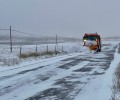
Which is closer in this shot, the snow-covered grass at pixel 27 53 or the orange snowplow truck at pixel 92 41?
the snow-covered grass at pixel 27 53

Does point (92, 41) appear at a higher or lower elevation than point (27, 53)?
higher

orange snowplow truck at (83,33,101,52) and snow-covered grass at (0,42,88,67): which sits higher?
orange snowplow truck at (83,33,101,52)

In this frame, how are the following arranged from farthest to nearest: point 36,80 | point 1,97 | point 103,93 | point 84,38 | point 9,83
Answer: point 84,38, point 36,80, point 9,83, point 103,93, point 1,97

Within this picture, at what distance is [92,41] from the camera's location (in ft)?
162

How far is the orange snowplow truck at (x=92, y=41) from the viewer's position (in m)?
48.4

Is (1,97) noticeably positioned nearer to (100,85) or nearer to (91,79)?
(100,85)

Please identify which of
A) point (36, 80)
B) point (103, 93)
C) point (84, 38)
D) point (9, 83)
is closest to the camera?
point (103, 93)

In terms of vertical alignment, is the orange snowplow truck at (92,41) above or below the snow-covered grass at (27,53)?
above

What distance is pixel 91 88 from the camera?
12.6m

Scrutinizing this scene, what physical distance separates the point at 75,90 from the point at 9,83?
279 centimetres

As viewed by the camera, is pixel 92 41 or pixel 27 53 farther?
pixel 92 41

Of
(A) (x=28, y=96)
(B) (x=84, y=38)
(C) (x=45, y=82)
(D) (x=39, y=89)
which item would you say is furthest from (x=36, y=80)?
A: (B) (x=84, y=38)

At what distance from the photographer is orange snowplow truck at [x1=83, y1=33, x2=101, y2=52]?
48.4 metres

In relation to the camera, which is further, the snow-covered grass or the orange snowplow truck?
the orange snowplow truck
